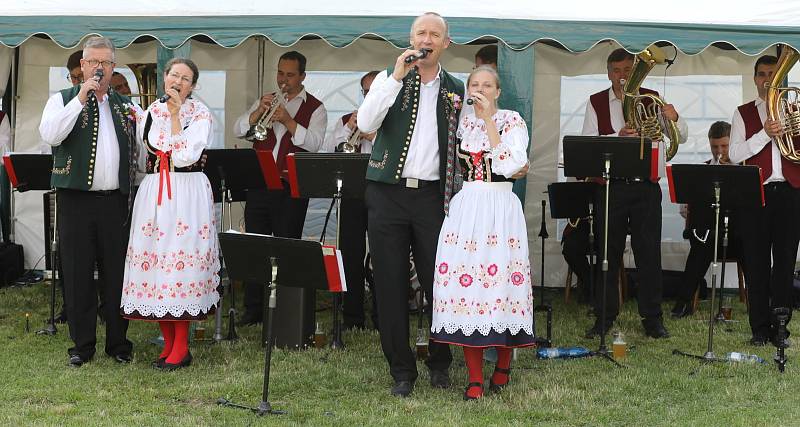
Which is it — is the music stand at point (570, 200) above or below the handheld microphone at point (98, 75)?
below

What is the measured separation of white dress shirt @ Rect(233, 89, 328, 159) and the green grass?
138cm

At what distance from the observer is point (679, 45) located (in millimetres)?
6051

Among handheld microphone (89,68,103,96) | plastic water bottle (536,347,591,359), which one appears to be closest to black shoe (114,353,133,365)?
handheld microphone (89,68,103,96)

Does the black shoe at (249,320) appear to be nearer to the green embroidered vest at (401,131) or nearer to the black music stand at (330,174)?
the black music stand at (330,174)

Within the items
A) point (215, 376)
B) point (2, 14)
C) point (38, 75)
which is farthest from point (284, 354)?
point (38, 75)

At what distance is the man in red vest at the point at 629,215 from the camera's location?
669cm

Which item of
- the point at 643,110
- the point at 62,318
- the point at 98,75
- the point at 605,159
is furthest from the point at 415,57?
the point at 62,318

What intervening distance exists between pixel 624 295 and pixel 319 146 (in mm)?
2667

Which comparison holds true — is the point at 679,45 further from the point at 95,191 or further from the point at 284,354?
the point at 95,191

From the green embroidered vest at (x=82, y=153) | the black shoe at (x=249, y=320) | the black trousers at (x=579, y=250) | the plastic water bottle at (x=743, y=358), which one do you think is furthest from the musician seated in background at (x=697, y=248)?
the green embroidered vest at (x=82, y=153)

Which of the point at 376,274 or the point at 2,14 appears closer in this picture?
the point at 376,274

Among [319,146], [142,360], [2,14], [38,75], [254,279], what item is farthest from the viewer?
[38,75]

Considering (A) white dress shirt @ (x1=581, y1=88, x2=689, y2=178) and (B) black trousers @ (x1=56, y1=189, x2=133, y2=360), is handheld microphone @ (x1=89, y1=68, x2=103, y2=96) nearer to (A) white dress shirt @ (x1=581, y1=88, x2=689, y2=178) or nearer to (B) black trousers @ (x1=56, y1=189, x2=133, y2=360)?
(B) black trousers @ (x1=56, y1=189, x2=133, y2=360)

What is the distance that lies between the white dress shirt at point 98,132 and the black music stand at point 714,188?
123 inches
